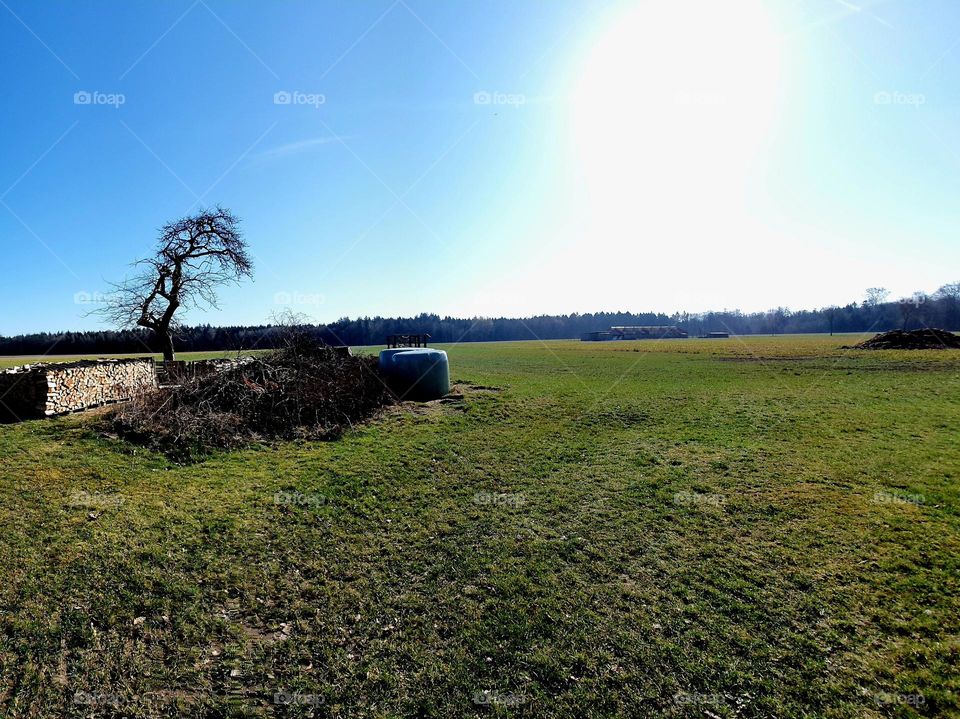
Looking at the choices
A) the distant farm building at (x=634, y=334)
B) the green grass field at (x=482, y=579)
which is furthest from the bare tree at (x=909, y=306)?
the green grass field at (x=482, y=579)

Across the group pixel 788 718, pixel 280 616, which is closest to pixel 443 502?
pixel 280 616

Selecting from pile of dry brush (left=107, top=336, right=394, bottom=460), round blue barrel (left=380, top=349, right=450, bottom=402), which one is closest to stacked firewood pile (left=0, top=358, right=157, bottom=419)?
pile of dry brush (left=107, top=336, right=394, bottom=460)

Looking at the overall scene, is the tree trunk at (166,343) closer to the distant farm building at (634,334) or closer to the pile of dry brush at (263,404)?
the pile of dry brush at (263,404)

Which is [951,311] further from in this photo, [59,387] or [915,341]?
[59,387]

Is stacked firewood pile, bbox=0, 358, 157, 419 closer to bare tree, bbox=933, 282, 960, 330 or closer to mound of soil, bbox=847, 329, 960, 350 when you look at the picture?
mound of soil, bbox=847, 329, 960, 350

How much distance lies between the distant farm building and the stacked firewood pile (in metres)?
119

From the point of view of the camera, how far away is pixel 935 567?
21.1 ft

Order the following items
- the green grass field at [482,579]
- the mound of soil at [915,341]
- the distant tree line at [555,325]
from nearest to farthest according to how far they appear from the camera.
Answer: the green grass field at [482,579]
the mound of soil at [915,341]
the distant tree line at [555,325]

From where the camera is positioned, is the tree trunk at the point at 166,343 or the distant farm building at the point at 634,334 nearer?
the tree trunk at the point at 166,343

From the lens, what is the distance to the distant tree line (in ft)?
252

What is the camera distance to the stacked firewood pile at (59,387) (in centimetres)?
1345

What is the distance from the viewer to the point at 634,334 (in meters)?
143

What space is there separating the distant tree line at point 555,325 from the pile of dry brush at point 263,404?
12.0m

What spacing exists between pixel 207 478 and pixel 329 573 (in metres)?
5.01
